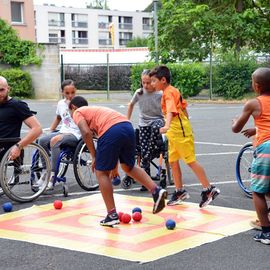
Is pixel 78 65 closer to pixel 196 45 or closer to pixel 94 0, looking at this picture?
pixel 196 45

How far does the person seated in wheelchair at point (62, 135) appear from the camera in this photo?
8258 mm

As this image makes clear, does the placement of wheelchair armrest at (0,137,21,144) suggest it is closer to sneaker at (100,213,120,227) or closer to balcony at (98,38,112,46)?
sneaker at (100,213,120,227)

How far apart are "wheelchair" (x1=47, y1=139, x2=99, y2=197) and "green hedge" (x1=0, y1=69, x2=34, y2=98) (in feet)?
74.5

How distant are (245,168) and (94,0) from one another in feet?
392

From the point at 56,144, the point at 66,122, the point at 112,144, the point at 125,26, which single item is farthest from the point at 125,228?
the point at 125,26

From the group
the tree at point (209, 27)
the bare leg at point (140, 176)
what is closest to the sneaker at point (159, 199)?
the bare leg at point (140, 176)

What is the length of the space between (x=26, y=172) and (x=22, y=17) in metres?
39.2

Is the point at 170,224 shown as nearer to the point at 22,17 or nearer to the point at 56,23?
the point at 22,17

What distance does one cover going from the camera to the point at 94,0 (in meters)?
124

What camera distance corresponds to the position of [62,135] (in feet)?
27.7

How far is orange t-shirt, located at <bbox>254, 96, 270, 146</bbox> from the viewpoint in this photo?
5734 mm

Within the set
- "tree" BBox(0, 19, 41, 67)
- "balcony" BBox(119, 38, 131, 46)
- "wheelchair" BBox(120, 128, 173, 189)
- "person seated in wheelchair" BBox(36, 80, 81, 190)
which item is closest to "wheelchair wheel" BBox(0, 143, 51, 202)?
"person seated in wheelchair" BBox(36, 80, 81, 190)

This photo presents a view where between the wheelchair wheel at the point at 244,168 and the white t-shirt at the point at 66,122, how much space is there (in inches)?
87.3

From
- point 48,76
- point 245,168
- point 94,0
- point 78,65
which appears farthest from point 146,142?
point 94,0
